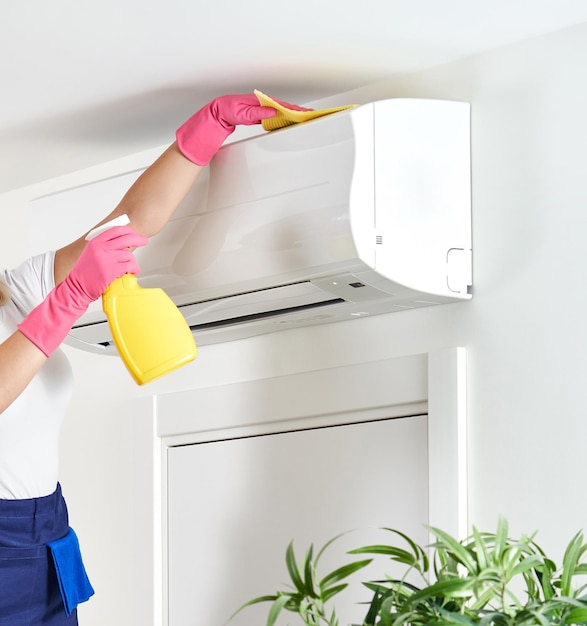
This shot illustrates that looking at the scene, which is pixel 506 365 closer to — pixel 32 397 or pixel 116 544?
pixel 32 397

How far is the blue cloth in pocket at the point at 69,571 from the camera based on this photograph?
1751 millimetres

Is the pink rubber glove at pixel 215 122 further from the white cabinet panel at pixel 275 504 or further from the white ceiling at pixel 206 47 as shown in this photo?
the white cabinet panel at pixel 275 504

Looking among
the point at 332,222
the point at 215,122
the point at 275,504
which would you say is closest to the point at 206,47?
the point at 215,122

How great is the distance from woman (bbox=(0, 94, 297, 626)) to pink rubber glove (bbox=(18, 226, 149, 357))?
40mm

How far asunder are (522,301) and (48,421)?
0.80 metres

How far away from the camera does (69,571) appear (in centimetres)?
177

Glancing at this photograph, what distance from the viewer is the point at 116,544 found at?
7.22ft

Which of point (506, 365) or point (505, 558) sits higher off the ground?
point (506, 365)

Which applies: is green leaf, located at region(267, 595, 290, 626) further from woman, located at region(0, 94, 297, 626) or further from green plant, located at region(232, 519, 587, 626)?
woman, located at region(0, 94, 297, 626)

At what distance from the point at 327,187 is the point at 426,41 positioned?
29 centimetres

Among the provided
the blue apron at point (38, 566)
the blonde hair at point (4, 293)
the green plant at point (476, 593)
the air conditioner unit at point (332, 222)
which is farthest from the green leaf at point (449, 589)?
the blonde hair at point (4, 293)

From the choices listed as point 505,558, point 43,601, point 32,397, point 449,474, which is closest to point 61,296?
point 32,397

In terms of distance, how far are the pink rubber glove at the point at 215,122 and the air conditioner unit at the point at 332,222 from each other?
0.12ft

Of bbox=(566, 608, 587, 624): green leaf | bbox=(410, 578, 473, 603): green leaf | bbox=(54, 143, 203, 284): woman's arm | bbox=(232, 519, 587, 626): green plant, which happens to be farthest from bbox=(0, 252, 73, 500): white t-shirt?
bbox=(566, 608, 587, 624): green leaf
